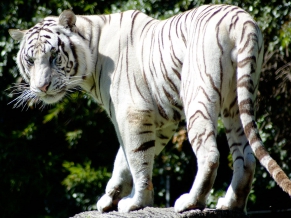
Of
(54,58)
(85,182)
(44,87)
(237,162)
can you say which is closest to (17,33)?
(54,58)

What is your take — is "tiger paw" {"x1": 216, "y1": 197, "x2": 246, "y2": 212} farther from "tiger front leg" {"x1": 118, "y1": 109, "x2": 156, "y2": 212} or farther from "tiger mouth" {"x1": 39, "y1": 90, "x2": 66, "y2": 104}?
"tiger mouth" {"x1": 39, "y1": 90, "x2": 66, "y2": 104}

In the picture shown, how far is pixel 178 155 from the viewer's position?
842 cm

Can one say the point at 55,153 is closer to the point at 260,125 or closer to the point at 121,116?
the point at 260,125

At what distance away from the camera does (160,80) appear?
472 centimetres

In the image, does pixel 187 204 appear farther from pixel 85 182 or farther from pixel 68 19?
pixel 85 182

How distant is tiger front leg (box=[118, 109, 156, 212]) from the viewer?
15.4 ft

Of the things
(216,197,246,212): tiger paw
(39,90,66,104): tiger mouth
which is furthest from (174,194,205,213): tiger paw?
(39,90,66,104): tiger mouth

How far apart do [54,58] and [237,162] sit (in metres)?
1.54

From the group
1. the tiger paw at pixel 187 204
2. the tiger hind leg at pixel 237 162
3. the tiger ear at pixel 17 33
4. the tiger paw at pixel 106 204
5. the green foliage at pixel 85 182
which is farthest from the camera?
the green foliage at pixel 85 182

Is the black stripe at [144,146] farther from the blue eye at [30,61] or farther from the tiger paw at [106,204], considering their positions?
the blue eye at [30,61]

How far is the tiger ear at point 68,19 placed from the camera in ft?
16.6

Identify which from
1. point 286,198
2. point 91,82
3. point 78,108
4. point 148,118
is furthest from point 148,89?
point 286,198

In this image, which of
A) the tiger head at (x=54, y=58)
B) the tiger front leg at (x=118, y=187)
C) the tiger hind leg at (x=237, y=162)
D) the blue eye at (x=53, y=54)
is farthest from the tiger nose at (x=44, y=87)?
the tiger hind leg at (x=237, y=162)

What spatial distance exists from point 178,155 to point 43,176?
1766 mm
